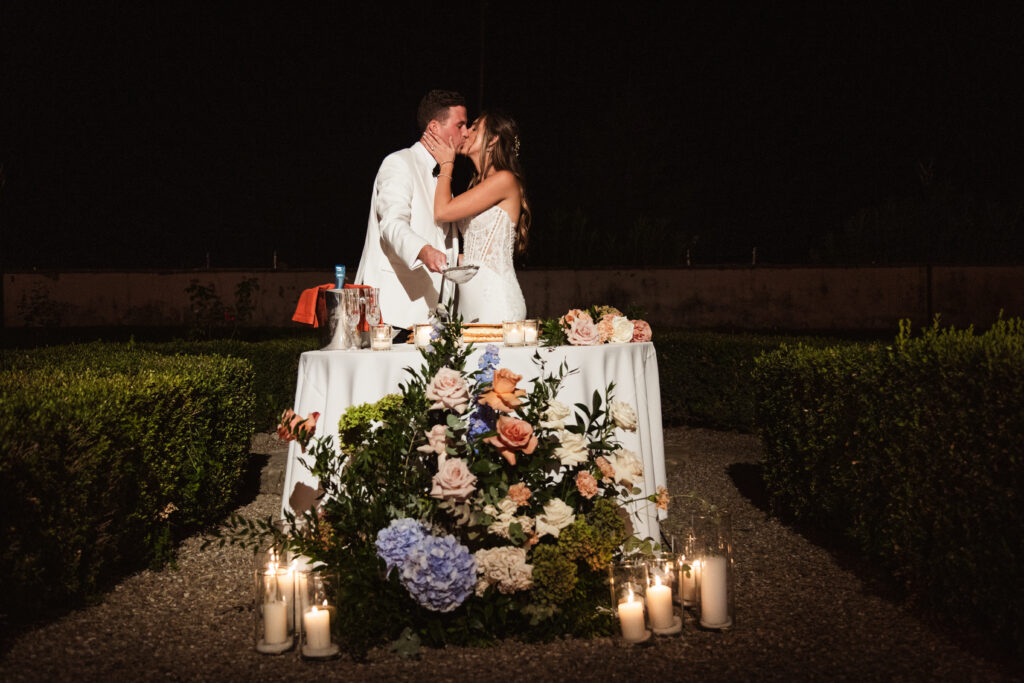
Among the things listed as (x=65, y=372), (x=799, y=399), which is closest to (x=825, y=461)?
(x=799, y=399)

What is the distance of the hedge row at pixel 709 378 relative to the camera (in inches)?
331

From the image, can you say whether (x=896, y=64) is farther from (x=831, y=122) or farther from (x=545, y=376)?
(x=545, y=376)

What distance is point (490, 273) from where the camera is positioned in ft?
15.0

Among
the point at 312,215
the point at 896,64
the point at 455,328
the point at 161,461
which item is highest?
the point at 896,64

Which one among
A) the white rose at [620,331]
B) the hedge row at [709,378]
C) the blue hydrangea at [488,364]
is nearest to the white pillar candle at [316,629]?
the blue hydrangea at [488,364]

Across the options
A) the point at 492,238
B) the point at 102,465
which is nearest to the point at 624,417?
the point at 492,238

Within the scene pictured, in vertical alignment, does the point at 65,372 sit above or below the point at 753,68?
below

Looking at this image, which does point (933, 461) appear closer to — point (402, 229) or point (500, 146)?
point (500, 146)

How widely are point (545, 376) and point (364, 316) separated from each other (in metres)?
0.98

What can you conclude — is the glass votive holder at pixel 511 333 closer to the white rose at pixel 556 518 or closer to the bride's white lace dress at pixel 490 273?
the bride's white lace dress at pixel 490 273

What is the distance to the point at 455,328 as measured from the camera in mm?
3316

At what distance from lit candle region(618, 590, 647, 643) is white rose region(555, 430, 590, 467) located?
22.1 inches

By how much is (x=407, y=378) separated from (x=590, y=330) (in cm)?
87

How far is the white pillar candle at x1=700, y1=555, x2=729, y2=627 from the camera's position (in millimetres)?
3260
